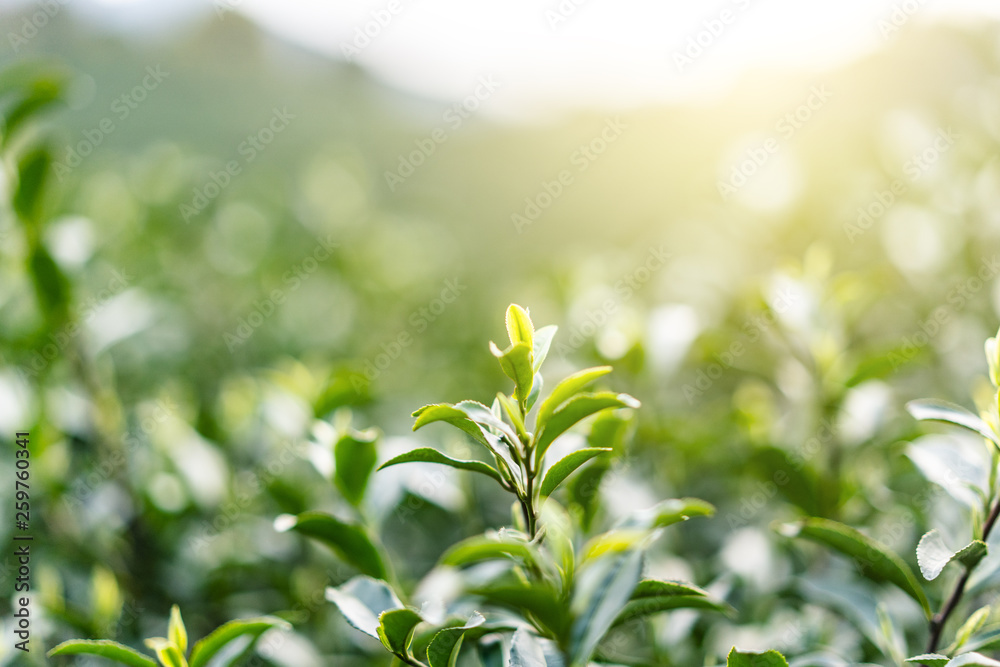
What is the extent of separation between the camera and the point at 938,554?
26.1 inches

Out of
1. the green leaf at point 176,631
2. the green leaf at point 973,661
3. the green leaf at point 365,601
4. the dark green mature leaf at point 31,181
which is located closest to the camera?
the green leaf at point 973,661

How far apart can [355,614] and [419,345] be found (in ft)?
6.51

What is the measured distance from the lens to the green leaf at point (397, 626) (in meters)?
0.61

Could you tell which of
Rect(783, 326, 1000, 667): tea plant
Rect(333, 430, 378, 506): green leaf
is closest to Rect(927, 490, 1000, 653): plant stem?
Rect(783, 326, 1000, 667): tea plant

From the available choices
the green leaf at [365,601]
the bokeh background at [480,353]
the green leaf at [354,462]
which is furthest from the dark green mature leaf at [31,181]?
the green leaf at [365,601]

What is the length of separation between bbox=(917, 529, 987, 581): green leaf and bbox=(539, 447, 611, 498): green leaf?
0.34m

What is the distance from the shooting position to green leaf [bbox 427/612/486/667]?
2.05 ft

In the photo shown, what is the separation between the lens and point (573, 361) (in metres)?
1.44

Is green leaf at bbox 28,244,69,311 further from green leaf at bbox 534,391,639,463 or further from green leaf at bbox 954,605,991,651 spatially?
green leaf at bbox 954,605,991,651

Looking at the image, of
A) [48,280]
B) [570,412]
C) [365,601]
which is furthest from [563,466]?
[48,280]

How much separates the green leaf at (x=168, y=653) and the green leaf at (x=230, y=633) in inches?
0.6

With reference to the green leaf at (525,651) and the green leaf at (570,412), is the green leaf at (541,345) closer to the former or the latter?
the green leaf at (570,412)

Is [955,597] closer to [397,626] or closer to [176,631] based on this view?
[397,626]

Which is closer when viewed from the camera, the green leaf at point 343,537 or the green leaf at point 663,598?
the green leaf at point 663,598
